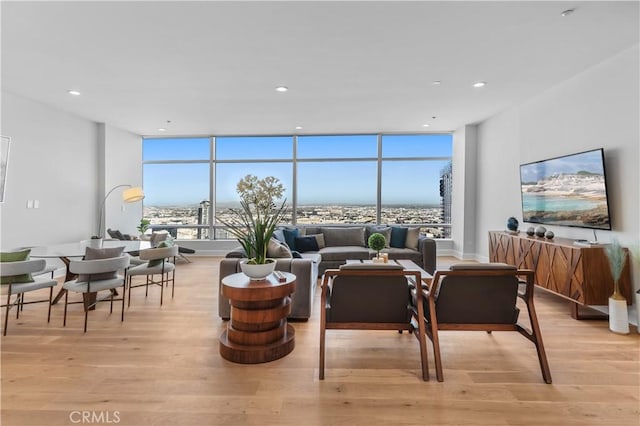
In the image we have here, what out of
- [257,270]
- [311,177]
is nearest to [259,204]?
[257,270]

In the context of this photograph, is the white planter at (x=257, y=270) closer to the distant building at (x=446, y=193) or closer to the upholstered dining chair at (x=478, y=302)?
the upholstered dining chair at (x=478, y=302)

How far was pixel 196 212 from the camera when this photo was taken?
751cm

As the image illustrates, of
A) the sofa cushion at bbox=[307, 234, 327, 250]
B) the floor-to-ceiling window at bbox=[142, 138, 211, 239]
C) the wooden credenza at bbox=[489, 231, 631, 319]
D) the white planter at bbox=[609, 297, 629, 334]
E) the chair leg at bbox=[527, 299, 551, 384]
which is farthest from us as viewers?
the floor-to-ceiling window at bbox=[142, 138, 211, 239]

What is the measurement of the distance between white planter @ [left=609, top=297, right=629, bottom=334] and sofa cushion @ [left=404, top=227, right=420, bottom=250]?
2.56m

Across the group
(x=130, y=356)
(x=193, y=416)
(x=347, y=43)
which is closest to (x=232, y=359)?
(x=193, y=416)

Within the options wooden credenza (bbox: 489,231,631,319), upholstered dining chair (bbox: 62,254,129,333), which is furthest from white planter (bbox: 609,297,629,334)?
upholstered dining chair (bbox: 62,254,129,333)

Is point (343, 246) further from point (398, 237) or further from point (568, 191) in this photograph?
point (568, 191)

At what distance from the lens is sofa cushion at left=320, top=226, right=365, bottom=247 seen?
5637 millimetres

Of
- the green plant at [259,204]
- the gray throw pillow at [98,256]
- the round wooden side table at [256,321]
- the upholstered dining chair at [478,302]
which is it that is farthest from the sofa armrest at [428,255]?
the gray throw pillow at [98,256]

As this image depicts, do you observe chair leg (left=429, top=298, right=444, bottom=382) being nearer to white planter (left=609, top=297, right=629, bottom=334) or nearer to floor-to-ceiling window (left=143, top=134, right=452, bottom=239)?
white planter (left=609, top=297, right=629, bottom=334)

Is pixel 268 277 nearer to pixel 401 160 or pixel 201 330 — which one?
pixel 201 330

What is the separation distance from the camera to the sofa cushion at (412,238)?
525 centimetres

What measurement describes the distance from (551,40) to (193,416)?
433 cm

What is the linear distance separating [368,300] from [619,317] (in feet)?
8.61
